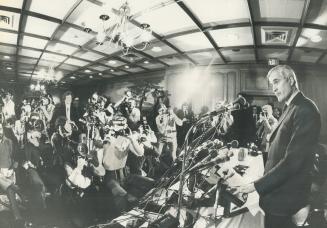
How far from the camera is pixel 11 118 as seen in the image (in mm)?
2047

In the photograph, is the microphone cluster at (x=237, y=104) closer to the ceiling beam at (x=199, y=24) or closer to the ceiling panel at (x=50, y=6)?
the ceiling beam at (x=199, y=24)

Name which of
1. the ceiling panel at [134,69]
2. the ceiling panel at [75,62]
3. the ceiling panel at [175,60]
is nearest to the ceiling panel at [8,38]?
the ceiling panel at [75,62]

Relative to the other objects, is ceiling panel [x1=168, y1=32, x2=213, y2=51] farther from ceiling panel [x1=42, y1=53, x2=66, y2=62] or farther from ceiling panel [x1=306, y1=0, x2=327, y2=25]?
ceiling panel [x1=42, y1=53, x2=66, y2=62]

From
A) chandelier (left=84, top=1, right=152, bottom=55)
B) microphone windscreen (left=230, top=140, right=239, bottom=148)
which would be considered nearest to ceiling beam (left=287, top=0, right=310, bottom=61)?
microphone windscreen (left=230, top=140, right=239, bottom=148)

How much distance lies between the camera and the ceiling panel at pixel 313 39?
1569mm

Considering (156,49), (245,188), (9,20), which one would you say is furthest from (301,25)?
(9,20)

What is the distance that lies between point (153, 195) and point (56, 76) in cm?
119

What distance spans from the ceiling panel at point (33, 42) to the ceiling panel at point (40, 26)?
2.1 inches

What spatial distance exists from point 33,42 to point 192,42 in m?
1.21

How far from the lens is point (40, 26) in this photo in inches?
A: 73.0

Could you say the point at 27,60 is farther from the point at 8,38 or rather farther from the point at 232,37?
the point at 232,37

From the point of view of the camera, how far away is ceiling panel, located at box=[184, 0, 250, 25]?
1.59 meters

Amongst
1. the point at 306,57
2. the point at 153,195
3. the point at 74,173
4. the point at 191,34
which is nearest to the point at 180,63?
the point at 191,34

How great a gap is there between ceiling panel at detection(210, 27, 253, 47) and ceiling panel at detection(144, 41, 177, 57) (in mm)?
317
